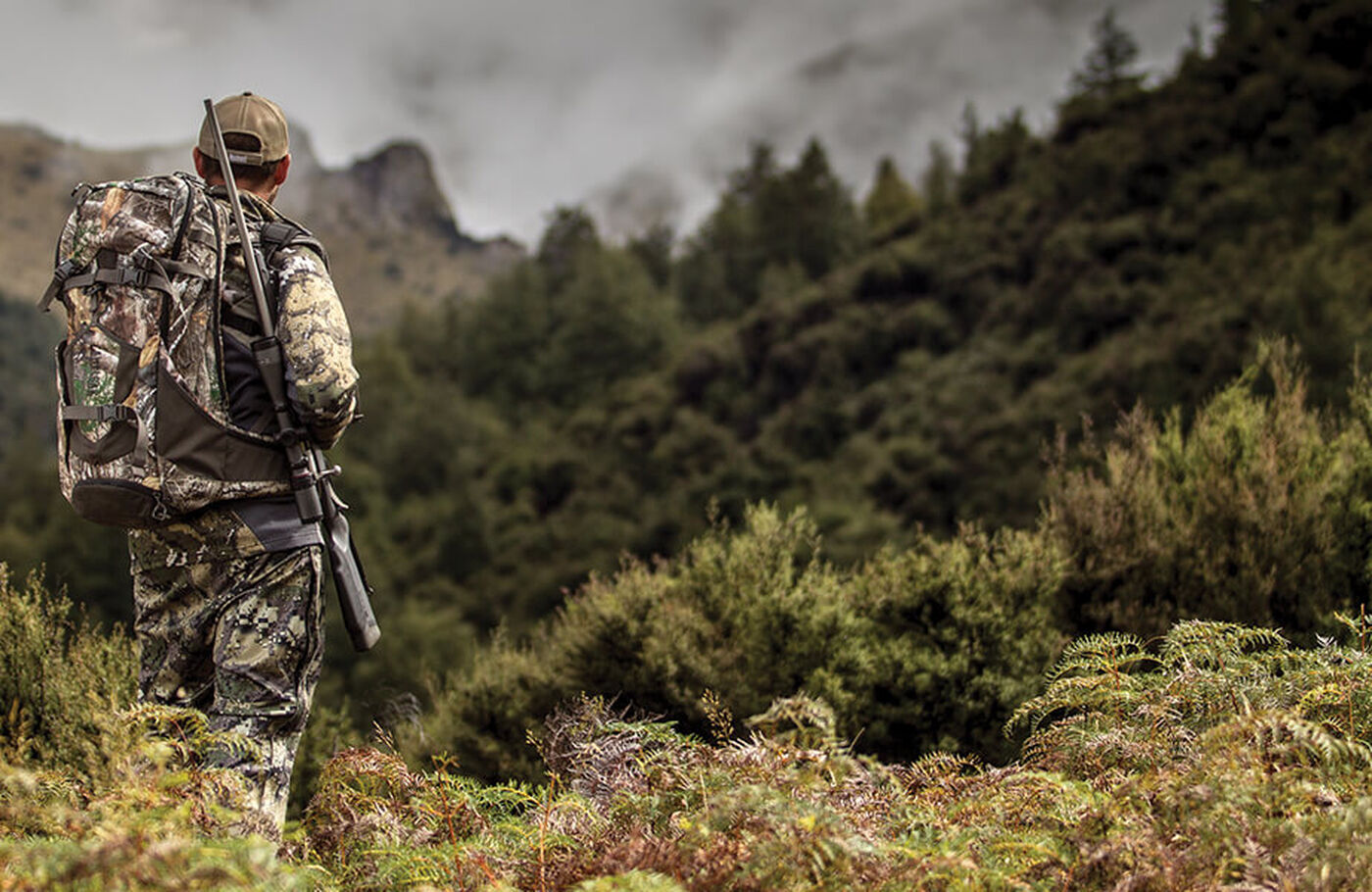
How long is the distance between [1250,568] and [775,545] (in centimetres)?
300

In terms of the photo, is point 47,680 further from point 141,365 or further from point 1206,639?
point 1206,639

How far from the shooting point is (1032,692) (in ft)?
17.8

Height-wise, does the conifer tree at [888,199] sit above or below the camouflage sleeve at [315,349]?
above

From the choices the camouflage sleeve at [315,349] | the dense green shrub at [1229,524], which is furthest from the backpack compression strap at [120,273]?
the dense green shrub at [1229,524]

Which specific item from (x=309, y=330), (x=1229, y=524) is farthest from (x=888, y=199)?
(x=309, y=330)

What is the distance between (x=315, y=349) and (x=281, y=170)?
74cm

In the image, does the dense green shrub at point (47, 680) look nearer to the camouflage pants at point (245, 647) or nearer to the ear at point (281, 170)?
the camouflage pants at point (245, 647)

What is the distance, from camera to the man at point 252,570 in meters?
2.68

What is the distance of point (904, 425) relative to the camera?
42688 millimetres

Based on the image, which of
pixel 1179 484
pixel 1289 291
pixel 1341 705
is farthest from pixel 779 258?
pixel 1341 705

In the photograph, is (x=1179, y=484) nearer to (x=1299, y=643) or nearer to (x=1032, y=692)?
(x=1299, y=643)

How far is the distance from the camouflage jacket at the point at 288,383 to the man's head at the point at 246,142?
136mm

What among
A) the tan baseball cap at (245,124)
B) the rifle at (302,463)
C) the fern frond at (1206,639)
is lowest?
the fern frond at (1206,639)

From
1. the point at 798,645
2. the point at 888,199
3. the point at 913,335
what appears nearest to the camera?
the point at 798,645
